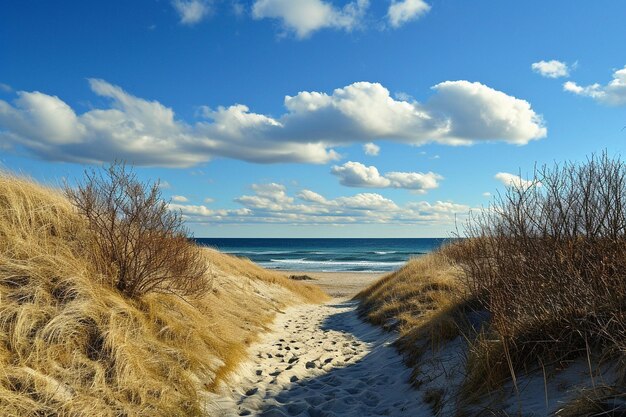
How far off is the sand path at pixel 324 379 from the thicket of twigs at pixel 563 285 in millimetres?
1426

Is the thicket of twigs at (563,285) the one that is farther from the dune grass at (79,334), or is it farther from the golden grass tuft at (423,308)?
the dune grass at (79,334)

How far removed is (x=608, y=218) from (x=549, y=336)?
1723mm

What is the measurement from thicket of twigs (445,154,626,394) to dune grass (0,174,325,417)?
3.75 metres

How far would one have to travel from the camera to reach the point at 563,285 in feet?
15.2

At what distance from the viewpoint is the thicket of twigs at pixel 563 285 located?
4.30m

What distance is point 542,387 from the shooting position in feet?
13.9

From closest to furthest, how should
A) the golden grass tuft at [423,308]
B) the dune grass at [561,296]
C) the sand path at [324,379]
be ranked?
the dune grass at [561,296] → the sand path at [324,379] → the golden grass tuft at [423,308]

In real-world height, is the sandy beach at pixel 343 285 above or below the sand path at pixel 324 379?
below

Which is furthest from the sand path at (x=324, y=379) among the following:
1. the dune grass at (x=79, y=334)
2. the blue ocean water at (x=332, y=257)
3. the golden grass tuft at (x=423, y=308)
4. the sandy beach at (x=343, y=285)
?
the sandy beach at (x=343, y=285)

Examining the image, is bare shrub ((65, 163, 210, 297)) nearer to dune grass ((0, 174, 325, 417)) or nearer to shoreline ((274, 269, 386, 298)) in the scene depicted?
dune grass ((0, 174, 325, 417))

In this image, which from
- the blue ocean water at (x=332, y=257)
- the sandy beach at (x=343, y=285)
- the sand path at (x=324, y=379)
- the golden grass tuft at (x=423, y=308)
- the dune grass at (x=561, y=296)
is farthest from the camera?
the blue ocean water at (x=332, y=257)

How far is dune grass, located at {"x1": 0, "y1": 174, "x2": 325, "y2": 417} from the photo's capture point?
15.9 ft

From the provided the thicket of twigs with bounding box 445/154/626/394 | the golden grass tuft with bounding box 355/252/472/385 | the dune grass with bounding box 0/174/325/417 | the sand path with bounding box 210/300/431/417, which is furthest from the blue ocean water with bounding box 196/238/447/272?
the thicket of twigs with bounding box 445/154/626/394

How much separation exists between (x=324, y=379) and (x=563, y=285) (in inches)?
166
